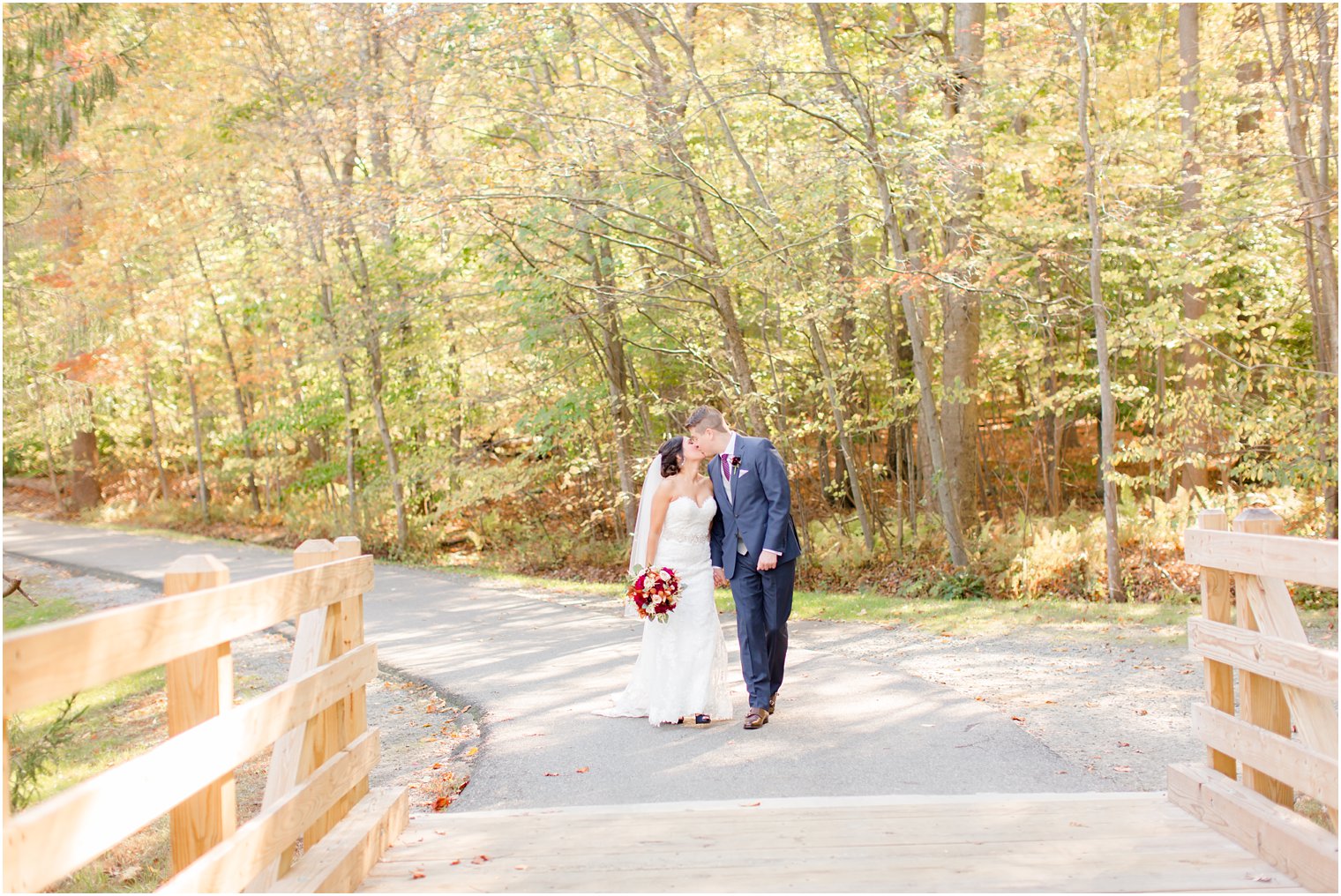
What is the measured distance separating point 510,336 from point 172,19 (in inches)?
367

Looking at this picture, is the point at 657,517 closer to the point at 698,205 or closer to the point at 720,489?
the point at 720,489

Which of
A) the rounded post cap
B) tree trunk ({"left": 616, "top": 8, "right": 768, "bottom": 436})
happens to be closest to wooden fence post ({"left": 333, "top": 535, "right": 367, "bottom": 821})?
the rounded post cap

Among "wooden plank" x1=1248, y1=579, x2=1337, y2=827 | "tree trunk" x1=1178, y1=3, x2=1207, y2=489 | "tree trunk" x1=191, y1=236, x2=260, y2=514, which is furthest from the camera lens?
"tree trunk" x1=191, y1=236, x2=260, y2=514

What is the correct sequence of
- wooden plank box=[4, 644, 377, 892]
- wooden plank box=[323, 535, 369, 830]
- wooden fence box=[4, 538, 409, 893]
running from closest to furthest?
wooden plank box=[4, 644, 377, 892]
wooden fence box=[4, 538, 409, 893]
wooden plank box=[323, 535, 369, 830]

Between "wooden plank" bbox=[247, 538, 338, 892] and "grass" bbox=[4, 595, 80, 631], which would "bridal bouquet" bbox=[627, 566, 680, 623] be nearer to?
"wooden plank" bbox=[247, 538, 338, 892]

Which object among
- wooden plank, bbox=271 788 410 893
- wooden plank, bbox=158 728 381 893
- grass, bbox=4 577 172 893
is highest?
wooden plank, bbox=158 728 381 893

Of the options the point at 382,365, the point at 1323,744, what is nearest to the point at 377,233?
the point at 382,365

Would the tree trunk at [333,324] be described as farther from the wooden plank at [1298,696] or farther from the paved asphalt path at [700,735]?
the wooden plank at [1298,696]

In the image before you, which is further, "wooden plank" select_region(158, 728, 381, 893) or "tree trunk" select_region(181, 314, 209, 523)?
"tree trunk" select_region(181, 314, 209, 523)

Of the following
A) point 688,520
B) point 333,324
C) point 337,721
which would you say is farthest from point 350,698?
point 333,324

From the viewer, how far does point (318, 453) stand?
27.1m

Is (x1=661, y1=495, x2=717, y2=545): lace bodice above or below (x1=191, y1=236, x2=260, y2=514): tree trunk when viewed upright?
below

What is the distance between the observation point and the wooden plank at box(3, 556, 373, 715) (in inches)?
93.1

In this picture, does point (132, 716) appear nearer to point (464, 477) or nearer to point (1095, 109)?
point (464, 477)
